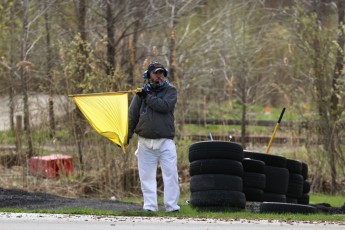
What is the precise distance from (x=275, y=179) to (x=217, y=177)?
166 cm

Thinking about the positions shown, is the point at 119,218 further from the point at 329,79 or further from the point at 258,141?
the point at 258,141

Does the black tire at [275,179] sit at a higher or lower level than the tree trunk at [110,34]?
lower

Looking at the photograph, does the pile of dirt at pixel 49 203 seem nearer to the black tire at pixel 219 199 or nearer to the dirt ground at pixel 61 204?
the dirt ground at pixel 61 204

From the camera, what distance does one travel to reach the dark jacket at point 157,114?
12.8 meters

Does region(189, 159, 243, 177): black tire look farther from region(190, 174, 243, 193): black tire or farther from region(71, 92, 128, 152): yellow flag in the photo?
region(71, 92, 128, 152): yellow flag

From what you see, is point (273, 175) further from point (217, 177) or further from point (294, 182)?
point (217, 177)

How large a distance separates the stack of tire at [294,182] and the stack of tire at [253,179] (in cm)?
121

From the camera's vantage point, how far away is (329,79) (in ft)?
72.5

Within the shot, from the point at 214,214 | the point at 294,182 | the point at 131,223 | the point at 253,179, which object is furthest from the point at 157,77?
the point at 294,182

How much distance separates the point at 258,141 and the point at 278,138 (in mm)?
558

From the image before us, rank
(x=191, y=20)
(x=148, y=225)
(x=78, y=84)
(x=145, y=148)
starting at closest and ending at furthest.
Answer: (x=148, y=225)
(x=145, y=148)
(x=78, y=84)
(x=191, y=20)

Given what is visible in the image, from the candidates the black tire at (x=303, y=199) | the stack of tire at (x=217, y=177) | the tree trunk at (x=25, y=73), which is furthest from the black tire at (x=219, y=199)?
the tree trunk at (x=25, y=73)

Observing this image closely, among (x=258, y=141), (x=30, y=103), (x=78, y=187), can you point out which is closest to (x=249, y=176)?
(x=78, y=187)

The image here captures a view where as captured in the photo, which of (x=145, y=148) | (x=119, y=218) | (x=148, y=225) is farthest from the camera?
(x=145, y=148)
